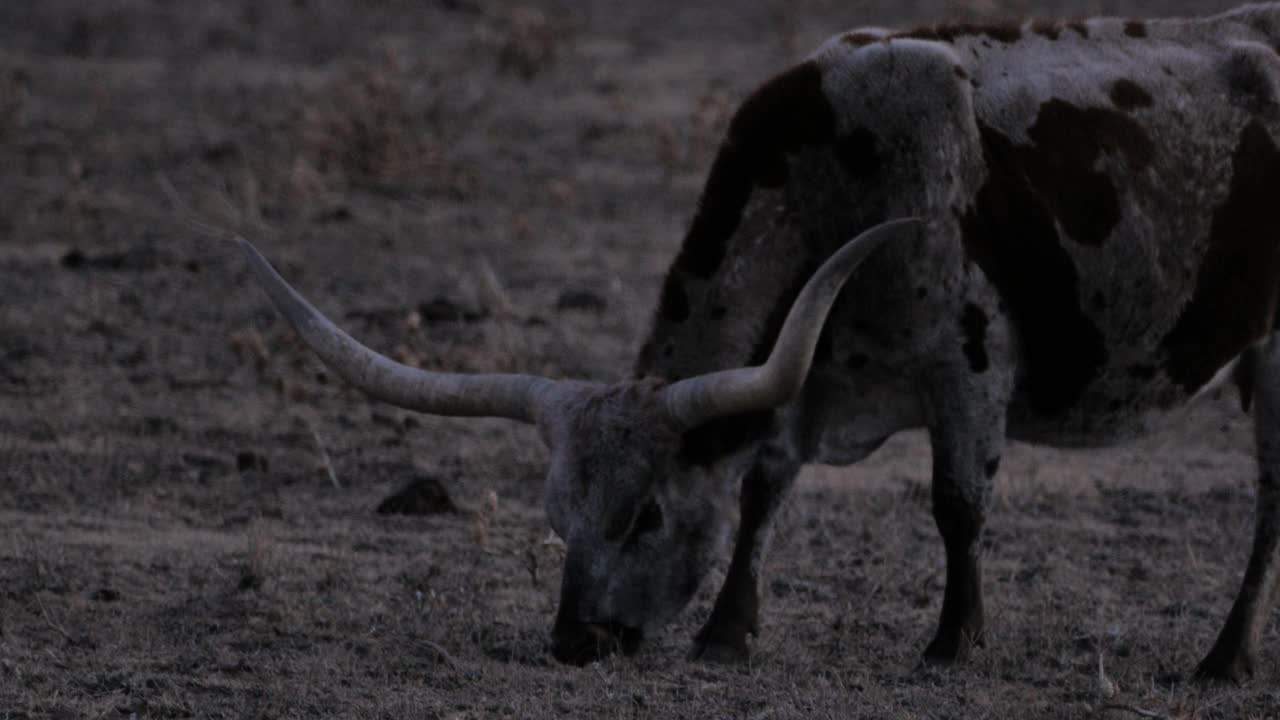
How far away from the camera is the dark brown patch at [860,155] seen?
20.4 feet

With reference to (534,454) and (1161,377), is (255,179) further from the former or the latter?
(1161,377)

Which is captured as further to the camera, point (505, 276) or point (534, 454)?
point (505, 276)

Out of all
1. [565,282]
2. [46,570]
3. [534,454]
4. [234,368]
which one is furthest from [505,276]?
[46,570]

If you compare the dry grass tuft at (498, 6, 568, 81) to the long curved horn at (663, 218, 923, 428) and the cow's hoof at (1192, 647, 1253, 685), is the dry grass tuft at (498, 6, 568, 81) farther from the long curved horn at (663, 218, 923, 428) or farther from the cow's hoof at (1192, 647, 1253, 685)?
the long curved horn at (663, 218, 923, 428)

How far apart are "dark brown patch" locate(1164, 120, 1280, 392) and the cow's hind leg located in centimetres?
14

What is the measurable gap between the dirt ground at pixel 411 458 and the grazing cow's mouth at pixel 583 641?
113 mm

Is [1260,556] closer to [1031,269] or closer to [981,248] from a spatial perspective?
[1031,269]

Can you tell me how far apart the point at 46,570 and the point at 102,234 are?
5431 millimetres

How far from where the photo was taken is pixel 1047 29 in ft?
22.1

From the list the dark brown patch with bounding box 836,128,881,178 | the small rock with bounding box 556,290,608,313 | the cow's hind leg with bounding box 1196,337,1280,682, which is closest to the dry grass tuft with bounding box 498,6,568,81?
the small rock with bounding box 556,290,608,313

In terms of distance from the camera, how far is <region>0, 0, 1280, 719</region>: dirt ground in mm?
6180

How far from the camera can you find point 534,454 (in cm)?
890

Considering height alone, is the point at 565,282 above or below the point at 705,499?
below

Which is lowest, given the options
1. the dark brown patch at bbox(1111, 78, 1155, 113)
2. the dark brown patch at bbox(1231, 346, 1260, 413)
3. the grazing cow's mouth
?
the grazing cow's mouth
